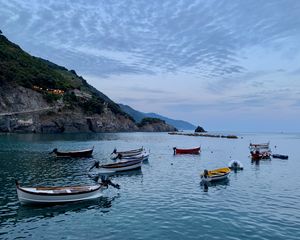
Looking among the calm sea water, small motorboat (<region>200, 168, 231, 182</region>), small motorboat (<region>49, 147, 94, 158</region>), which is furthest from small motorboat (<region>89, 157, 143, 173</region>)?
small motorboat (<region>49, 147, 94, 158</region>)

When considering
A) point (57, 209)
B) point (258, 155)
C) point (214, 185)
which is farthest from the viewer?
point (258, 155)

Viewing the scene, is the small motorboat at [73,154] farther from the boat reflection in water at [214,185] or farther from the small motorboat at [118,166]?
the boat reflection in water at [214,185]

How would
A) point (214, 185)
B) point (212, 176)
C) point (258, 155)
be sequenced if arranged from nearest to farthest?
point (214, 185) < point (212, 176) < point (258, 155)

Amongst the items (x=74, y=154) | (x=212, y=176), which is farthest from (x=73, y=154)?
(x=212, y=176)

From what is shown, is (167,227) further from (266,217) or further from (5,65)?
(5,65)

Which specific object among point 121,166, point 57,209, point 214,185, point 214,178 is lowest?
point 57,209

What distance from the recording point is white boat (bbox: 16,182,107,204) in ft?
91.0

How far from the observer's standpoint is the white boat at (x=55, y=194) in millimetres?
27734

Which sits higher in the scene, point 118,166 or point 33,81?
point 33,81

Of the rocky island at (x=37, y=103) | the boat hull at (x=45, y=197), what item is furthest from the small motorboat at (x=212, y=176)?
the rocky island at (x=37, y=103)

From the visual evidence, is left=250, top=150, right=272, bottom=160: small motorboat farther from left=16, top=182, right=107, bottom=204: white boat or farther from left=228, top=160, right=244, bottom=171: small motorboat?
left=16, top=182, right=107, bottom=204: white boat

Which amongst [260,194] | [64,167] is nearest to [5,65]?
[64,167]

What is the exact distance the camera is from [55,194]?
93.0 ft

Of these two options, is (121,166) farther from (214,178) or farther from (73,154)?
(73,154)
